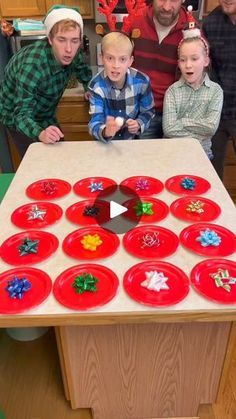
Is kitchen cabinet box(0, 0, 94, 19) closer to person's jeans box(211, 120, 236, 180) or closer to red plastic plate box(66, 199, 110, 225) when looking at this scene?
person's jeans box(211, 120, 236, 180)

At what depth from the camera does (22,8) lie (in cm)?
232

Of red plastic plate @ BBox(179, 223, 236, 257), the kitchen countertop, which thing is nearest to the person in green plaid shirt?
the kitchen countertop

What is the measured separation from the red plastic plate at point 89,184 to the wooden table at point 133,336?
1.4 inches

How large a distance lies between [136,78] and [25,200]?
0.76 metres

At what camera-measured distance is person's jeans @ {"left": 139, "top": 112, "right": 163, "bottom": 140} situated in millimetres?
1889

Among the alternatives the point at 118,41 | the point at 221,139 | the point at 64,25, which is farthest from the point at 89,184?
the point at 221,139

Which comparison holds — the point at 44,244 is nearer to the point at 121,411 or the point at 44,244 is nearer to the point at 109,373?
the point at 109,373

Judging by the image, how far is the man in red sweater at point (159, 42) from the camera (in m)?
1.69

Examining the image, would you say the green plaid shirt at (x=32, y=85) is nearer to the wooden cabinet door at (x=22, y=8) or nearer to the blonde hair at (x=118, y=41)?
the blonde hair at (x=118, y=41)

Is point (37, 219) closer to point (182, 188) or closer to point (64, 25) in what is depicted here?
point (182, 188)

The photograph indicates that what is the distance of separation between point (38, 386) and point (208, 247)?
2.86ft
